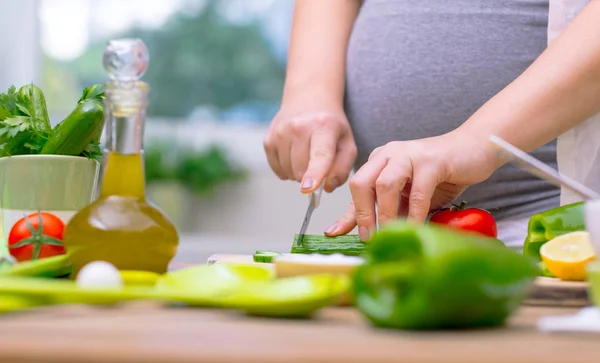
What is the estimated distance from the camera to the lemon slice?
2.99ft

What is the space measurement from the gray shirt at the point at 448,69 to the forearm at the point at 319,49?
0.18 ft

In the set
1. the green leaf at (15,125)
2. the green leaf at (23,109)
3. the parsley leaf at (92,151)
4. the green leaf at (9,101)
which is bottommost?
the parsley leaf at (92,151)

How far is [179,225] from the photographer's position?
232 inches

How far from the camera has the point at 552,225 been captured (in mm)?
1144

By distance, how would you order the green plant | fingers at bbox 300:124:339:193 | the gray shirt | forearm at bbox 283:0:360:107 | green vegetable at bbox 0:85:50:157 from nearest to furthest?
1. green vegetable at bbox 0:85:50:157
2. fingers at bbox 300:124:339:193
3. the gray shirt
4. forearm at bbox 283:0:360:107
5. the green plant

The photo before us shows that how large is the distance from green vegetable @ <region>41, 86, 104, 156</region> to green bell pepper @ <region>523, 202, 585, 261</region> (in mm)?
615

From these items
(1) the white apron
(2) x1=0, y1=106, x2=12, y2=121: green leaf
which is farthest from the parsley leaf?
(1) the white apron

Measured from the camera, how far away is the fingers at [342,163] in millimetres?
1530

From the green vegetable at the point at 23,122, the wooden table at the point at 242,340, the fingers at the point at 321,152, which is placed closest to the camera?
the wooden table at the point at 242,340

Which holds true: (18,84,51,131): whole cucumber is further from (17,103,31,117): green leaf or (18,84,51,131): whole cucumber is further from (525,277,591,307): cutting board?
(525,277,591,307): cutting board

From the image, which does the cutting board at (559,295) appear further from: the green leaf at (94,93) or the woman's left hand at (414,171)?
the green leaf at (94,93)

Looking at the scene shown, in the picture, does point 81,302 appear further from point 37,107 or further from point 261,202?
point 261,202

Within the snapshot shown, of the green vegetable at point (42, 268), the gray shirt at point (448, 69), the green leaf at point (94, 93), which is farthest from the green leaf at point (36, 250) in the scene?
the gray shirt at point (448, 69)

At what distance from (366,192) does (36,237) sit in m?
0.47
